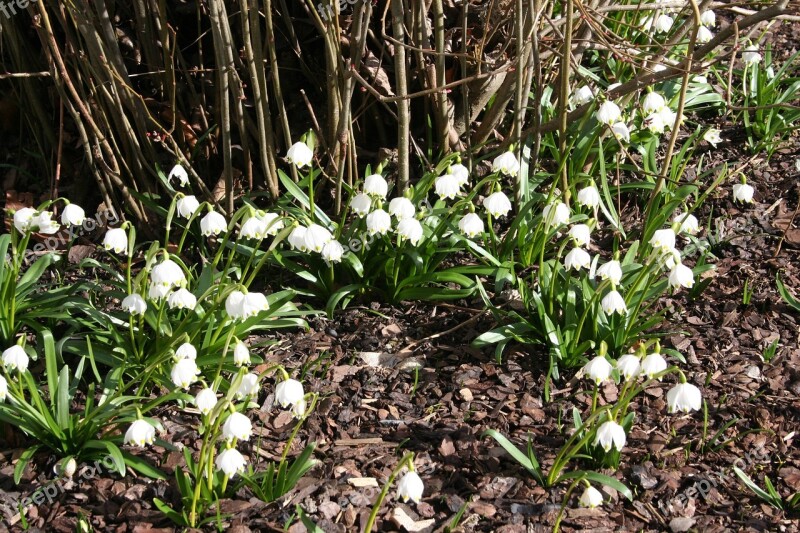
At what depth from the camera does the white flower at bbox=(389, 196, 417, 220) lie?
10.6 feet

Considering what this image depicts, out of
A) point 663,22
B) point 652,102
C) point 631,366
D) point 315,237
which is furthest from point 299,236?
point 663,22

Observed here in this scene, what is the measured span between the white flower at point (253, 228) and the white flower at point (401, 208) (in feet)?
1.63

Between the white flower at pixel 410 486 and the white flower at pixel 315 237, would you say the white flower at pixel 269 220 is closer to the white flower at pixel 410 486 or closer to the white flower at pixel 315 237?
the white flower at pixel 315 237

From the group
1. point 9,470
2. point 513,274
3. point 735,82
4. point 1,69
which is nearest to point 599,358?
point 513,274

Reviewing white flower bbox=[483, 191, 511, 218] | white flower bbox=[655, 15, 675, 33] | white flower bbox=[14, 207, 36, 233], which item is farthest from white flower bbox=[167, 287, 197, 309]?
white flower bbox=[655, 15, 675, 33]

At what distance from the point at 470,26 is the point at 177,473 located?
2.62 meters

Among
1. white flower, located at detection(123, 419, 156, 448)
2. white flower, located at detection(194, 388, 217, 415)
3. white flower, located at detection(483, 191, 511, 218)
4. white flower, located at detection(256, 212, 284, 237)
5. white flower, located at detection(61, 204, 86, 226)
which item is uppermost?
white flower, located at detection(61, 204, 86, 226)

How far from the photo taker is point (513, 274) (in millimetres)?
3475

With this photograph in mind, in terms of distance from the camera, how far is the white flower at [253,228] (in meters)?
2.98

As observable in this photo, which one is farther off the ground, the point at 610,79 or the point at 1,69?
the point at 1,69

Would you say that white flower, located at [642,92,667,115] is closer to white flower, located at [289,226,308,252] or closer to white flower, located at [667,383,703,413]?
white flower, located at [667,383,703,413]

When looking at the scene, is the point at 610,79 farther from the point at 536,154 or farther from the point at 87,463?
the point at 87,463

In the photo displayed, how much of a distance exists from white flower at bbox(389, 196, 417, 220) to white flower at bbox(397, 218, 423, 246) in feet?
0.11

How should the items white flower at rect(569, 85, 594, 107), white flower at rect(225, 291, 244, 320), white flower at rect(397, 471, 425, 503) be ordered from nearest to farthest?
white flower at rect(397, 471, 425, 503)
white flower at rect(225, 291, 244, 320)
white flower at rect(569, 85, 594, 107)
